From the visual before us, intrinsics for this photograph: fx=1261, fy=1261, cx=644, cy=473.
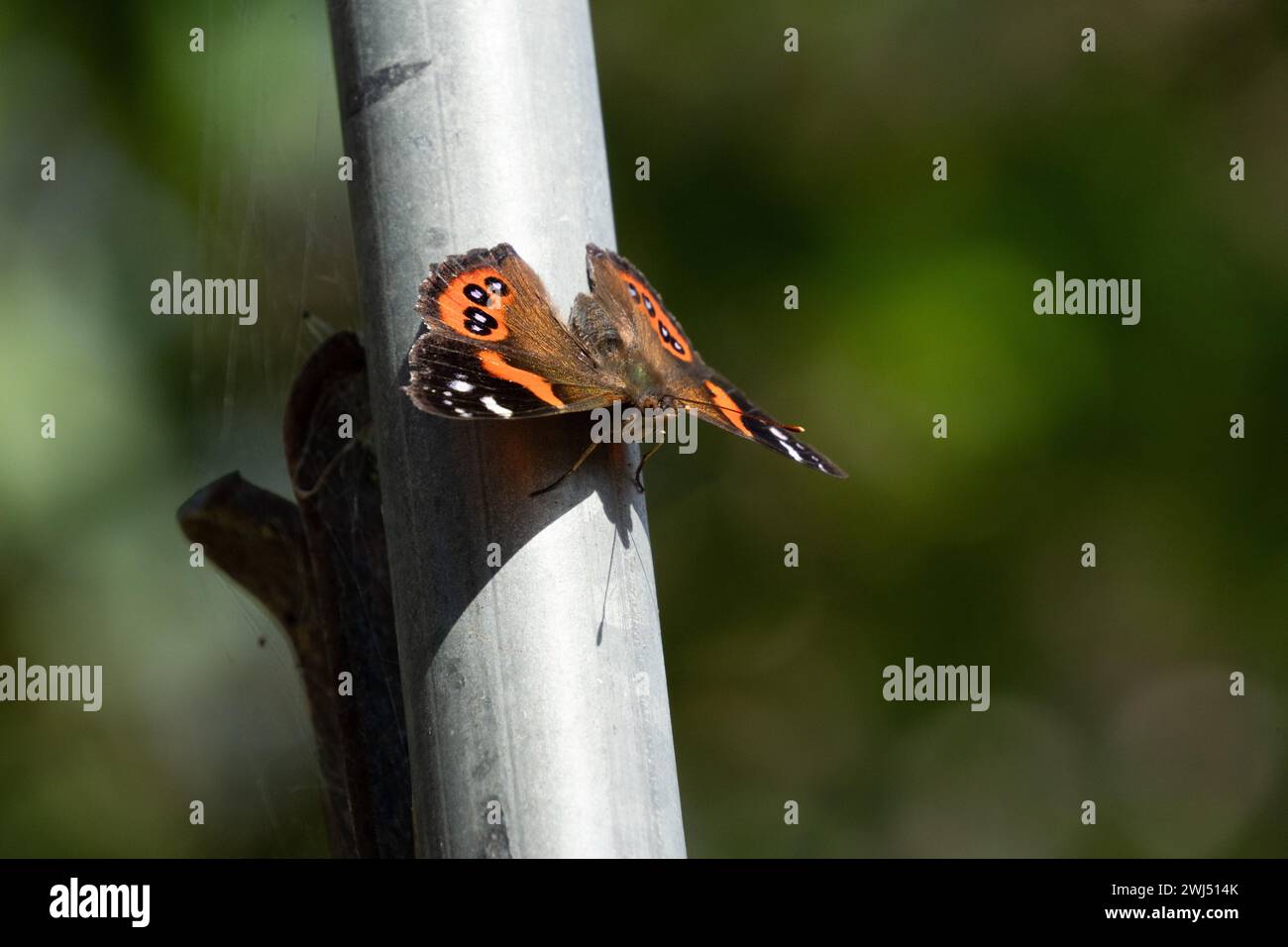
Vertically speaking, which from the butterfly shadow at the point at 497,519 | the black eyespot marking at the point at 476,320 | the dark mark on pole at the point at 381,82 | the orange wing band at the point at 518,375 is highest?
the dark mark on pole at the point at 381,82

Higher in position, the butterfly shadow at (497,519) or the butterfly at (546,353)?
the butterfly at (546,353)

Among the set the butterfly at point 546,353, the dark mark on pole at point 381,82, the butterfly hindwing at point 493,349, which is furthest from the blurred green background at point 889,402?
the dark mark on pole at point 381,82

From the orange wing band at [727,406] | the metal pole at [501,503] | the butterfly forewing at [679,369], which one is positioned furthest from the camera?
the orange wing band at [727,406]

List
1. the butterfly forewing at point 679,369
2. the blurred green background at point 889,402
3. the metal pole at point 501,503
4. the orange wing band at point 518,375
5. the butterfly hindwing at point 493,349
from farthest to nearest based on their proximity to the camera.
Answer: the blurred green background at point 889,402
the butterfly forewing at point 679,369
the orange wing band at point 518,375
the butterfly hindwing at point 493,349
the metal pole at point 501,503

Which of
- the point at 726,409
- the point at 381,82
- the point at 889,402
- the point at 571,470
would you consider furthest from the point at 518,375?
the point at 889,402

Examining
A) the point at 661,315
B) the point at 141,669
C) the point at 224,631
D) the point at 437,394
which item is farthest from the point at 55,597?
the point at 437,394

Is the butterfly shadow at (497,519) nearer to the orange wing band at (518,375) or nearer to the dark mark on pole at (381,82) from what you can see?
the orange wing band at (518,375)

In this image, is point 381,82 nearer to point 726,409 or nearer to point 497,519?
point 497,519

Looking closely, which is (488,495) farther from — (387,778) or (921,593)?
(921,593)

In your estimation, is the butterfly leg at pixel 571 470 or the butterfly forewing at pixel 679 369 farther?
the butterfly forewing at pixel 679 369
